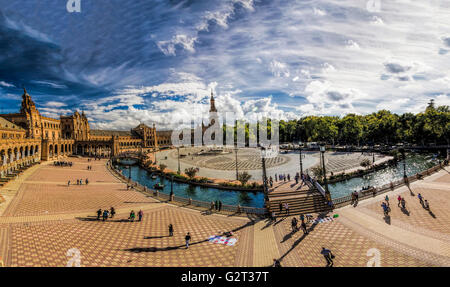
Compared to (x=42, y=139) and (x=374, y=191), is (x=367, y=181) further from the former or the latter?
(x=42, y=139)

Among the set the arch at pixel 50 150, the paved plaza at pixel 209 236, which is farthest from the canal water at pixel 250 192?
the arch at pixel 50 150

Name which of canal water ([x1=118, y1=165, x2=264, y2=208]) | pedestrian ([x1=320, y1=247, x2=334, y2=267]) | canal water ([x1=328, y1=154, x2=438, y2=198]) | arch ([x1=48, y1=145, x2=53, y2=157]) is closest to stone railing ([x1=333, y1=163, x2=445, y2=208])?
canal water ([x1=328, y1=154, x2=438, y2=198])

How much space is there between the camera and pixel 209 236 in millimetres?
13680

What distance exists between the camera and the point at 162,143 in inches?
5054

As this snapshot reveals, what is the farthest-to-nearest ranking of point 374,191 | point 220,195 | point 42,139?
point 42,139 → point 220,195 → point 374,191

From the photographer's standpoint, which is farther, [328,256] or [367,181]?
[367,181]

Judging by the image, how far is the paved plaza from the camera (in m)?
10.6

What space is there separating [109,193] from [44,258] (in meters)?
16.0

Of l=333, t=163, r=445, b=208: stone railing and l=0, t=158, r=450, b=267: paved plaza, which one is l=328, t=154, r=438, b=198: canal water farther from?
l=0, t=158, r=450, b=267: paved plaza

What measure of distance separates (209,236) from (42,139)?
206ft

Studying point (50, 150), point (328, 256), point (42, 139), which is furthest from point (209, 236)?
point (50, 150)

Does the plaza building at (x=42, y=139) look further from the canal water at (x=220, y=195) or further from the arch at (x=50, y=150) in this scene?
the canal water at (x=220, y=195)

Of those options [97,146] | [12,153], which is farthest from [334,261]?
[97,146]

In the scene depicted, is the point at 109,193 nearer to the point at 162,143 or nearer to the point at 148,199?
the point at 148,199
